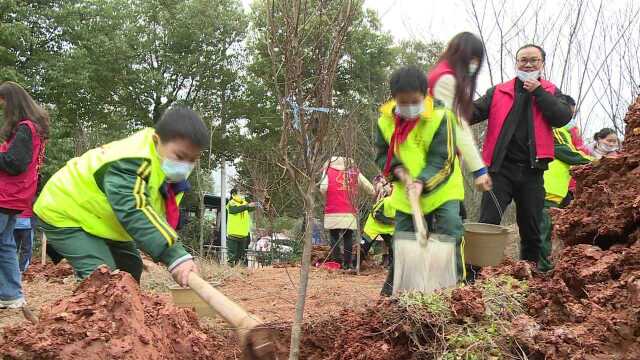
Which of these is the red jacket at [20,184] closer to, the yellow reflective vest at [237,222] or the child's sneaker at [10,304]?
the child's sneaker at [10,304]

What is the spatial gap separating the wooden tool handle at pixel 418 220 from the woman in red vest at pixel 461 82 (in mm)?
461

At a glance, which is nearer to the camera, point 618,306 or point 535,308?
point 618,306

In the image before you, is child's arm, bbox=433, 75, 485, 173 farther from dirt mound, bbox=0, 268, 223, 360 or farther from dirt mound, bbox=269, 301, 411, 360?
dirt mound, bbox=0, 268, 223, 360

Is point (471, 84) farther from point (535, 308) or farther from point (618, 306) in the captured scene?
point (618, 306)

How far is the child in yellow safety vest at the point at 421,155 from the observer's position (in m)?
3.41

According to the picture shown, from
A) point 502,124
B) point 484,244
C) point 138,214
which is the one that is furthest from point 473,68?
point 138,214

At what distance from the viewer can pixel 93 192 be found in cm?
259

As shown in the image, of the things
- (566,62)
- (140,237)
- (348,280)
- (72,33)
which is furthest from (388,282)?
(72,33)

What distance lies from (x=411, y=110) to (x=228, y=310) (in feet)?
5.88

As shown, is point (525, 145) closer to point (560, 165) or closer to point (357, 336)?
point (560, 165)

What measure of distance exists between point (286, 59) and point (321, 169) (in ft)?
1.70

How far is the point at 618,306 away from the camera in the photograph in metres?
2.17

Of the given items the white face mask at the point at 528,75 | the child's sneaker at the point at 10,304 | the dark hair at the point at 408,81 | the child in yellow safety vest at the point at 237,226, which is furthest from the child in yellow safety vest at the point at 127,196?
the child in yellow safety vest at the point at 237,226

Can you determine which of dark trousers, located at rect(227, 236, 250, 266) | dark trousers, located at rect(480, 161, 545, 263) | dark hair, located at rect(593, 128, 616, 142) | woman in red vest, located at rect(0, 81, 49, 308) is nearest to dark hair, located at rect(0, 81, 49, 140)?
woman in red vest, located at rect(0, 81, 49, 308)
